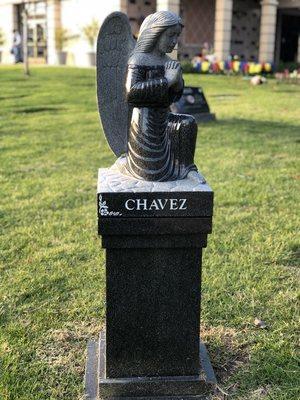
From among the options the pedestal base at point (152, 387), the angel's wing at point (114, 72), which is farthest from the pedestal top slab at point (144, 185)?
the pedestal base at point (152, 387)

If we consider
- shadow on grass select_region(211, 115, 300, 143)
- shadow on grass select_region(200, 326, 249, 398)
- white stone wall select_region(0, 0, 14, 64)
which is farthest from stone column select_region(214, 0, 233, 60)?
shadow on grass select_region(200, 326, 249, 398)

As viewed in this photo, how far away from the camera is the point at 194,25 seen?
101 ft

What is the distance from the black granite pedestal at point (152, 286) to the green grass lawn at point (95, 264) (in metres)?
0.27

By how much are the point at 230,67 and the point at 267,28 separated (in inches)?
198

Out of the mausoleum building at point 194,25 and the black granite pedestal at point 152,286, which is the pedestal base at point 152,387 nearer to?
the black granite pedestal at point 152,286

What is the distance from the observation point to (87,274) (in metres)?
4.41

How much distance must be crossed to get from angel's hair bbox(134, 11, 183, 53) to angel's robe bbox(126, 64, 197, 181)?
0.40 ft

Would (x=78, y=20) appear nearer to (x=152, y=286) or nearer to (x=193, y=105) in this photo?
(x=193, y=105)

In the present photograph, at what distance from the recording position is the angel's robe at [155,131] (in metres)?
2.86

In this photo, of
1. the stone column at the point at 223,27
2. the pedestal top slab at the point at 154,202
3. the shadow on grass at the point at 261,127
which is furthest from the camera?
the stone column at the point at 223,27

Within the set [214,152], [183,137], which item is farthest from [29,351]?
[214,152]

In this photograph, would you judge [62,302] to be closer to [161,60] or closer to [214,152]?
[161,60]

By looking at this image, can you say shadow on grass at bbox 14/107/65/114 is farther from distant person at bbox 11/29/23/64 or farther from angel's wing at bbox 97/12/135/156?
distant person at bbox 11/29/23/64

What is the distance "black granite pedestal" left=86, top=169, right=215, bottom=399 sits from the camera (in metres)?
2.78
